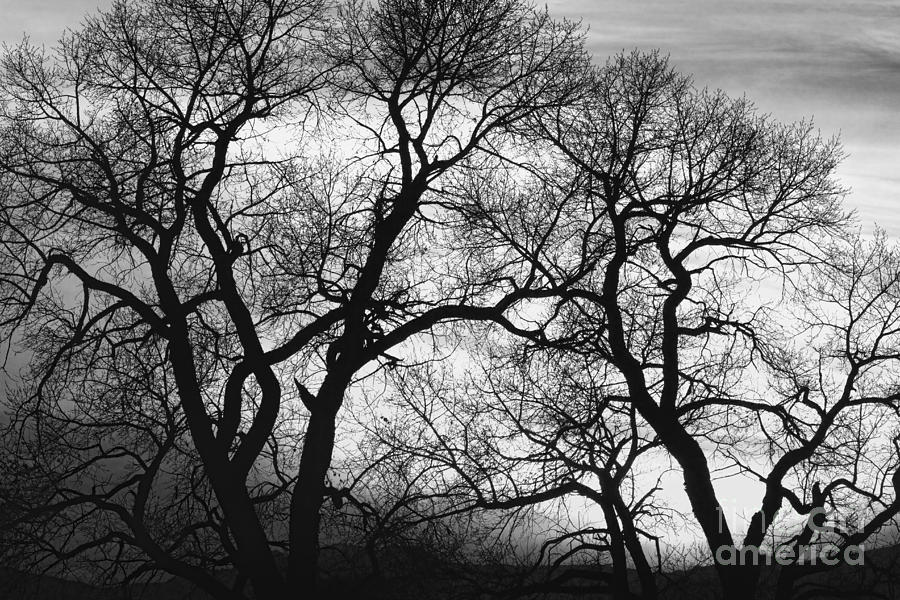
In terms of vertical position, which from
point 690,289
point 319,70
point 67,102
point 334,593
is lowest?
point 334,593

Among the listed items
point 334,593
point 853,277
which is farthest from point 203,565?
point 853,277

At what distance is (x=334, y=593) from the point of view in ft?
39.3

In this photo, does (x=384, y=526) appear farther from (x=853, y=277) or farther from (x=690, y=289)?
(x=853, y=277)

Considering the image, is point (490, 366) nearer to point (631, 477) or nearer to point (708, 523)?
point (631, 477)

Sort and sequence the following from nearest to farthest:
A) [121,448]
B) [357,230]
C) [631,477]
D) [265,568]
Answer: [265,568]
[357,230]
[121,448]
[631,477]

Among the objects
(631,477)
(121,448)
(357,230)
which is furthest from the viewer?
(631,477)

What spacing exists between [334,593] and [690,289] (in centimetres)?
743

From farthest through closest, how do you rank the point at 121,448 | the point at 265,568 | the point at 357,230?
the point at 121,448, the point at 357,230, the point at 265,568

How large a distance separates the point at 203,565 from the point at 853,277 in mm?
11909

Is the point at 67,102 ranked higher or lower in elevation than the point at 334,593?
higher

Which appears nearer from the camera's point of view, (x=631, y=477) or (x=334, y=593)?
(x=334, y=593)

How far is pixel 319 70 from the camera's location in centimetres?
1275

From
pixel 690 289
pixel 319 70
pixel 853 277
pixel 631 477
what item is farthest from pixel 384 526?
pixel 853 277

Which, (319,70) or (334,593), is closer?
(334,593)
